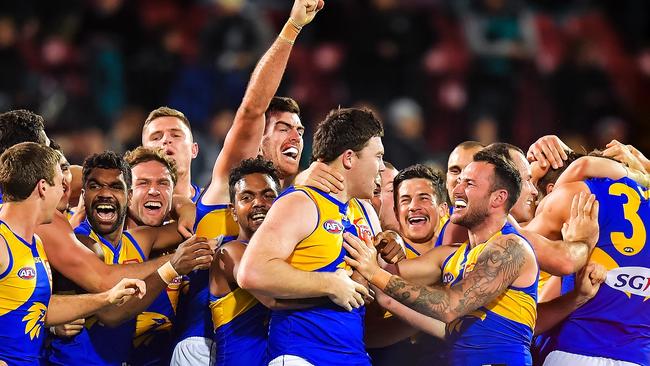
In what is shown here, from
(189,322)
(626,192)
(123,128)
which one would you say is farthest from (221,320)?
(123,128)

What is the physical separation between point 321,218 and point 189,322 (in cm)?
168

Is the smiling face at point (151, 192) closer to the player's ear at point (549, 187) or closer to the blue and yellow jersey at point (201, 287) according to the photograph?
the blue and yellow jersey at point (201, 287)

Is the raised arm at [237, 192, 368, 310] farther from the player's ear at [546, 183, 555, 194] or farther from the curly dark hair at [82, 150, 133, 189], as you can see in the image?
the player's ear at [546, 183, 555, 194]

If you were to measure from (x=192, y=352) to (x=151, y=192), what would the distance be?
4.36 ft

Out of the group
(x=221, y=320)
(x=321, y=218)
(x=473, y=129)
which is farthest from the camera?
(x=473, y=129)

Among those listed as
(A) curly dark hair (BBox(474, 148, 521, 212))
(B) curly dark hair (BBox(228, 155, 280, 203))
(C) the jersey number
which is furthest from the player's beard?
(B) curly dark hair (BBox(228, 155, 280, 203))

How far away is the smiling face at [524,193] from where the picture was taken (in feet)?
23.0

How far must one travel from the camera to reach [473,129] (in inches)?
546

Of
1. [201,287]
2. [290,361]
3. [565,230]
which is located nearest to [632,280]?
[565,230]

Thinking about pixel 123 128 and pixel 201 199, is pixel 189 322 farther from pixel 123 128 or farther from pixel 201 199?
pixel 123 128

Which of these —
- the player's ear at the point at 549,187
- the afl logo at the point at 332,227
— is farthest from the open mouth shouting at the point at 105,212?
the player's ear at the point at 549,187

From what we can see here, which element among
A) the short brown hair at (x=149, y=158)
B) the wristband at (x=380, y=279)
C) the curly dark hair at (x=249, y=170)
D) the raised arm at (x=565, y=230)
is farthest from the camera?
the short brown hair at (x=149, y=158)

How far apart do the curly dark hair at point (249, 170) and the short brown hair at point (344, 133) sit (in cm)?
68

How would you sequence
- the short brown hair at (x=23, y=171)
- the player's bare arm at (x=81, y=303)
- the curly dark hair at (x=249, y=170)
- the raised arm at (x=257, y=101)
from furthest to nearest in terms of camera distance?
the raised arm at (x=257, y=101) < the curly dark hair at (x=249, y=170) < the player's bare arm at (x=81, y=303) < the short brown hair at (x=23, y=171)
